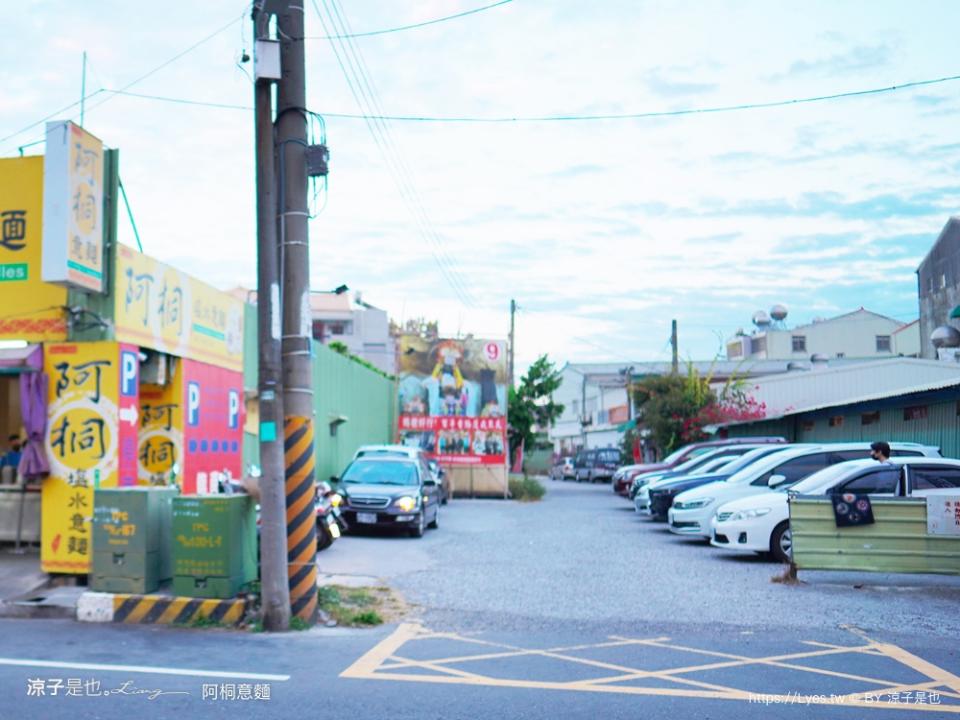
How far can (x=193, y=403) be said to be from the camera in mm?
13773

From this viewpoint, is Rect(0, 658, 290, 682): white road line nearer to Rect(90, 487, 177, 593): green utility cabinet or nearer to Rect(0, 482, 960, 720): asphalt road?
Rect(0, 482, 960, 720): asphalt road

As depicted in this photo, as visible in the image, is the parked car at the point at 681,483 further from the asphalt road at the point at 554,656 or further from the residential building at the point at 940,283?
the residential building at the point at 940,283

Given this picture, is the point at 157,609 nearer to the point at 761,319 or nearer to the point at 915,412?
the point at 915,412

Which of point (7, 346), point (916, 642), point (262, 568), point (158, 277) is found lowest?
point (916, 642)

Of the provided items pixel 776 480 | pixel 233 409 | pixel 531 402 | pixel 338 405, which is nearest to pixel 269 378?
pixel 233 409

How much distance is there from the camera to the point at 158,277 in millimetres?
12570

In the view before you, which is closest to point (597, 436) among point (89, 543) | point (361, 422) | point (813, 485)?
point (361, 422)

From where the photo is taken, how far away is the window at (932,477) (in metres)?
13.3

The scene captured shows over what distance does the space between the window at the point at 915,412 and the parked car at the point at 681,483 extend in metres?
3.03

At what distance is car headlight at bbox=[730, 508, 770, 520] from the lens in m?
14.7

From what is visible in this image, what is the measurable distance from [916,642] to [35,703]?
7.31 meters

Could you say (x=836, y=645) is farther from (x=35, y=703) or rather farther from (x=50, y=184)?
(x=50, y=184)

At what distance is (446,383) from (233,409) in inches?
910

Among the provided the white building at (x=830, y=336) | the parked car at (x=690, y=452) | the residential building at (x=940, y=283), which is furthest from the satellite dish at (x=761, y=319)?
the parked car at (x=690, y=452)
